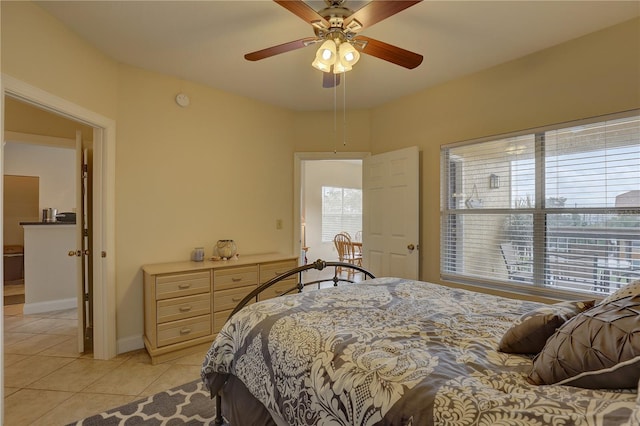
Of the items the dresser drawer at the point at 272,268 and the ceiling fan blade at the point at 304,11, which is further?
the dresser drawer at the point at 272,268

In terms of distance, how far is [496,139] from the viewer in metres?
2.76

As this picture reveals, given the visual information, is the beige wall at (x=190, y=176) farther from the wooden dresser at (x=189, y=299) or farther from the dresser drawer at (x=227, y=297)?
the dresser drawer at (x=227, y=297)

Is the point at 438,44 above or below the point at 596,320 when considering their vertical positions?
above

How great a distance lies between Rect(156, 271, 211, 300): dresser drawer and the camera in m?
2.57

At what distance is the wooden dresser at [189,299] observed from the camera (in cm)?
256

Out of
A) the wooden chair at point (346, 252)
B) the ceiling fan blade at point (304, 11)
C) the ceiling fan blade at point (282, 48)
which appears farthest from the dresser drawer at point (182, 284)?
the wooden chair at point (346, 252)

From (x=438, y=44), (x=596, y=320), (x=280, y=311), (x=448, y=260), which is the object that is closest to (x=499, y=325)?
(x=596, y=320)

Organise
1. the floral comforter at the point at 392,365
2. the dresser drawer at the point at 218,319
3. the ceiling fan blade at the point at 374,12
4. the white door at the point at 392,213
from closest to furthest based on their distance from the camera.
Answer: the floral comforter at the point at 392,365 < the ceiling fan blade at the point at 374,12 < the dresser drawer at the point at 218,319 < the white door at the point at 392,213

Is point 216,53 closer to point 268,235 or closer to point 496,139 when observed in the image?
point 268,235

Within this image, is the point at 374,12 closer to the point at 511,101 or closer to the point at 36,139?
the point at 511,101

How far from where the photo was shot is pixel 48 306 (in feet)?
12.9

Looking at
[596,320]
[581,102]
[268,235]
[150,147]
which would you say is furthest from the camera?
[268,235]

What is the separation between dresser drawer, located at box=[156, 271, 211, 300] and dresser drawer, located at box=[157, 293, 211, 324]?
0.04 m

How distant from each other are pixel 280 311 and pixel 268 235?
7.43 feet
